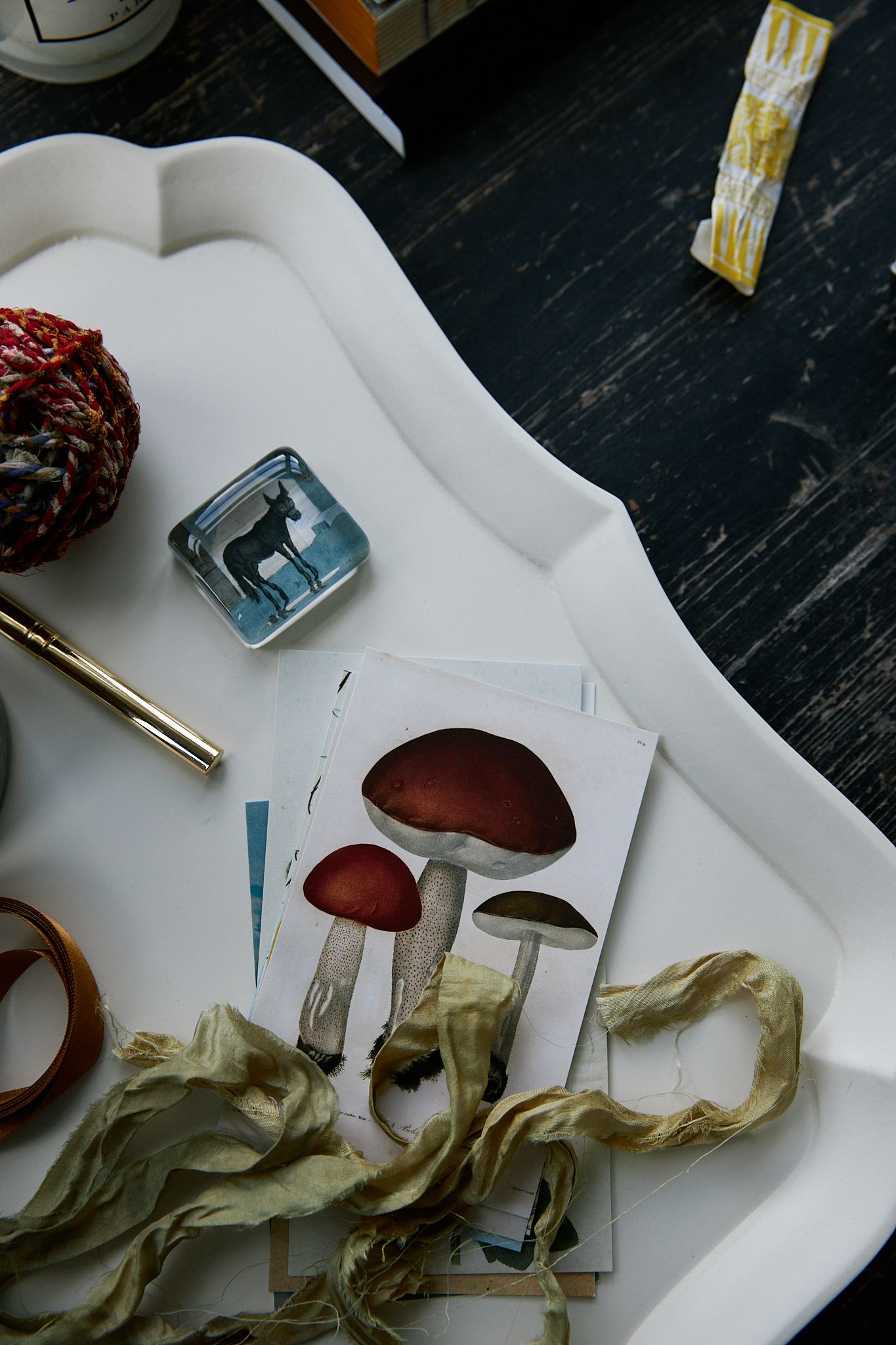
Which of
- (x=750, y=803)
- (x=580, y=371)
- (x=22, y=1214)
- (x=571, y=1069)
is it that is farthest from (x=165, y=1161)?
(x=580, y=371)

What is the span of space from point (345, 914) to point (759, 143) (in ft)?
1.97

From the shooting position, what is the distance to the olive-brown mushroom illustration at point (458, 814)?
1.67 feet

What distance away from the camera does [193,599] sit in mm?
540

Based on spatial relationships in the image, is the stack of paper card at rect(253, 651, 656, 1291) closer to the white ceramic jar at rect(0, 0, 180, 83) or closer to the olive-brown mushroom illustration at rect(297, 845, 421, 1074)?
the olive-brown mushroom illustration at rect(297, 845, 421, 1074)

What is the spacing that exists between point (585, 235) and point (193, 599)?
0.40m

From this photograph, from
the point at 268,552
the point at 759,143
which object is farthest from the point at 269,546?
the point at 759,143

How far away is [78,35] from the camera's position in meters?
0.61

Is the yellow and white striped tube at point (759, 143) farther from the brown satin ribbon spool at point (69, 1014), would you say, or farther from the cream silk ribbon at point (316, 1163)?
the brown satin ribbon spool at point (69, 1014)

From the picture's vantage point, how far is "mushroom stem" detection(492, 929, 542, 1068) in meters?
0.50

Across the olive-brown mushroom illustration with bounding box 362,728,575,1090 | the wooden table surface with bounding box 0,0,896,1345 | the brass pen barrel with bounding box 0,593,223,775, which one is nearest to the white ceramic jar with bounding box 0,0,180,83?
the wooden table surface with bounding box 0,0,896,1345

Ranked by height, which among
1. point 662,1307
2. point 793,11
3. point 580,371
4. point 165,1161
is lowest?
point 662,1307

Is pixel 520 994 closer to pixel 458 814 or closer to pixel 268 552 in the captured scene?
pixel 458 814

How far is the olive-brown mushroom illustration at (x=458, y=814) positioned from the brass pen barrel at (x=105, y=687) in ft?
0.32

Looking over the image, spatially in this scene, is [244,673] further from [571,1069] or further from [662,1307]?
[662,1307]
